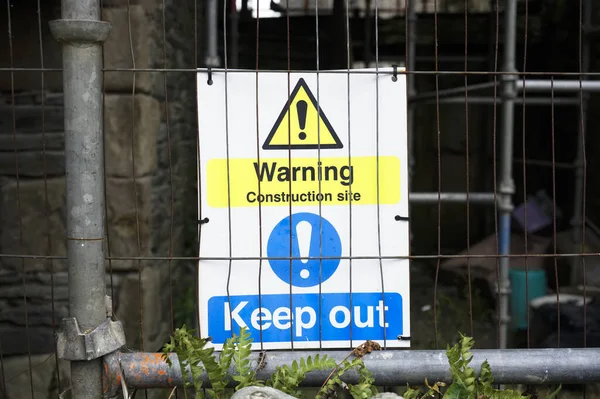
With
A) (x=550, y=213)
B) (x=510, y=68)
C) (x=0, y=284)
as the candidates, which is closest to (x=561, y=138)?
(x=550, y=213)

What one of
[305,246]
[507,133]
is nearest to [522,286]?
[507,133]

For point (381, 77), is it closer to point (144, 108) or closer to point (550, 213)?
point (144, 108)

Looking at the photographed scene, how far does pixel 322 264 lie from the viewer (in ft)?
7.38

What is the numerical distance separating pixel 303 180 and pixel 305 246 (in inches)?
8.3

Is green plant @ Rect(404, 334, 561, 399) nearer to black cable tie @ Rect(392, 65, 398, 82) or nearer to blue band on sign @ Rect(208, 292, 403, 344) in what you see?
blue band on sign @ Rect(208, 292, 403, 344)

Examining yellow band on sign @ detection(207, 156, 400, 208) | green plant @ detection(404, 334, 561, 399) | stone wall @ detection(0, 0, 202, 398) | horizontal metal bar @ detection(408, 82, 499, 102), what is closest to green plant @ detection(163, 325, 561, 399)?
green plant @ detection(404, 334, 561, 399)

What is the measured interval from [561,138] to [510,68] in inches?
86.8

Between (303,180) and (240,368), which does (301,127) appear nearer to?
(303,180)

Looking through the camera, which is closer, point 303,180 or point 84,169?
point 84,169

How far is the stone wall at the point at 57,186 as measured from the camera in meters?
3.01

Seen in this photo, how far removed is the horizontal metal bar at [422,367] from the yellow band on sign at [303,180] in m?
0.51

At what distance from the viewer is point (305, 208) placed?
2246 millimetres

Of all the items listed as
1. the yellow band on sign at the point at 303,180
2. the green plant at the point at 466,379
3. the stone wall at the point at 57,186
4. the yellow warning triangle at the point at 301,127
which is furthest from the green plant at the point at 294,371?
the stone wall at the point at 57,186

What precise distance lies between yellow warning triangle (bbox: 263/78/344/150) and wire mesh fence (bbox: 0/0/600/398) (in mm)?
29
